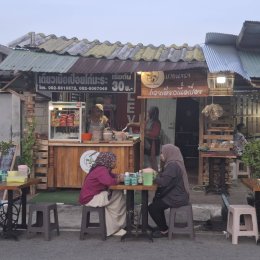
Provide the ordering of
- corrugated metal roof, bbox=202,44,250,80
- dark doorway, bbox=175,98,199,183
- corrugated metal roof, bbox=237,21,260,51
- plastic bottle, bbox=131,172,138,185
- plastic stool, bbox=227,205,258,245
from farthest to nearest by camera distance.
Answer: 1. dark doorway, bbox=175,98,199,183
2. corrugated metal roof, bbox=237,21,260,51
3. corrugated metal roof, bbox=202,44,250,80
4. plastic bottle, bbox=131,172,138,185
5. plastic stool, bbox=227,205,258,245

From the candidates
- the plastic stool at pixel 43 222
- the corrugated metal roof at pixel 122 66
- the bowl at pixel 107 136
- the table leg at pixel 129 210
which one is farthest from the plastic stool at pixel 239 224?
the bowl at pixel 107 136

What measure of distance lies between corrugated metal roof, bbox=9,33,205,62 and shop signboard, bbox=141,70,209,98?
33cm

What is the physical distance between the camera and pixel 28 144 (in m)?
10.3

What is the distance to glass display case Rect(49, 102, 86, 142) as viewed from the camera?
421 inches

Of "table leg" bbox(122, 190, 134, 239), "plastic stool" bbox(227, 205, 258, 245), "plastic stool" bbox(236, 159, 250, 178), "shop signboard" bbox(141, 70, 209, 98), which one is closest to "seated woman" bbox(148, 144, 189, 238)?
"table leg" bbox(122, 190, 134, 239)

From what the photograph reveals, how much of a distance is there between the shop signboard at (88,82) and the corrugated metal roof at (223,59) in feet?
5.56

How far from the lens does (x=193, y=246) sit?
6762 mm

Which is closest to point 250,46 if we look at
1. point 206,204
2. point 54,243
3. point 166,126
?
point 206,204

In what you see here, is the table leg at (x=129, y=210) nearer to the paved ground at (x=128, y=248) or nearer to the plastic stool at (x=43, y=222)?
the paved ground at (x=128, y=248)

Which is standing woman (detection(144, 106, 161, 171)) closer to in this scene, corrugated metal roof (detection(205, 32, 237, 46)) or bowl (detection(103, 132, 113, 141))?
bowl (detection(103, 132, 113, 141))

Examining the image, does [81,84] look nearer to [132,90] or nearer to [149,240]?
[132,90]

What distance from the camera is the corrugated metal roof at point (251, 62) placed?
31.5ft

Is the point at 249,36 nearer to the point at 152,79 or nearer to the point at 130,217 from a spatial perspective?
the point at 152,79

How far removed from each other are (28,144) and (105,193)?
3.71 meters
